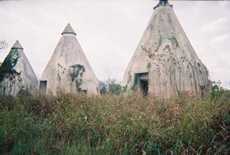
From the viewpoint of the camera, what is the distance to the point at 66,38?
492 inches

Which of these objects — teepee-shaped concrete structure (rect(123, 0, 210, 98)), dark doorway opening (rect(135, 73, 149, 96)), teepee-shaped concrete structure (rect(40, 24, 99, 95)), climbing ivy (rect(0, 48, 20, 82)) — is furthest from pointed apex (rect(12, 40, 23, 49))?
dark doorway opening (rect(135, 73, 149, 96))

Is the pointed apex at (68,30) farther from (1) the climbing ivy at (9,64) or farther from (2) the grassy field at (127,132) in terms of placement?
(2) the grassy field at (127,132)

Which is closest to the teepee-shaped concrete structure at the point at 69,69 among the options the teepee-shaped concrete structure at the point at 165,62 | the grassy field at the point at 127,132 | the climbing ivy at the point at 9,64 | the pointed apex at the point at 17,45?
the climbing ivy at the point at 9,64

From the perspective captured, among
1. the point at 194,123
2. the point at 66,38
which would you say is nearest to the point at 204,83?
the point at 194,123

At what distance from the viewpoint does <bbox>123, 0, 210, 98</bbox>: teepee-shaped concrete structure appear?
6762mm

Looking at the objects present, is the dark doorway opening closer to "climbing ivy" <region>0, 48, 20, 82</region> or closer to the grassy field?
the grassy field

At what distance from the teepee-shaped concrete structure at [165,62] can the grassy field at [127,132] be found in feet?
9.74


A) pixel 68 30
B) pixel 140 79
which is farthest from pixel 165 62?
pixel 68 30

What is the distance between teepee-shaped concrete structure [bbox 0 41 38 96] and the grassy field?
8.60m

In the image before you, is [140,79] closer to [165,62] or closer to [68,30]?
[165,62]

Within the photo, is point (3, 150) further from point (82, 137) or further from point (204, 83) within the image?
point (204, 83)

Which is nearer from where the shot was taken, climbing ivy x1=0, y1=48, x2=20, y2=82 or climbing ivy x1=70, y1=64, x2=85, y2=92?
climbing ivy x1=70, y1=64, x2=85, y2=92

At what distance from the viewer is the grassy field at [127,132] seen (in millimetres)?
2600

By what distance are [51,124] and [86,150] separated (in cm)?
123
